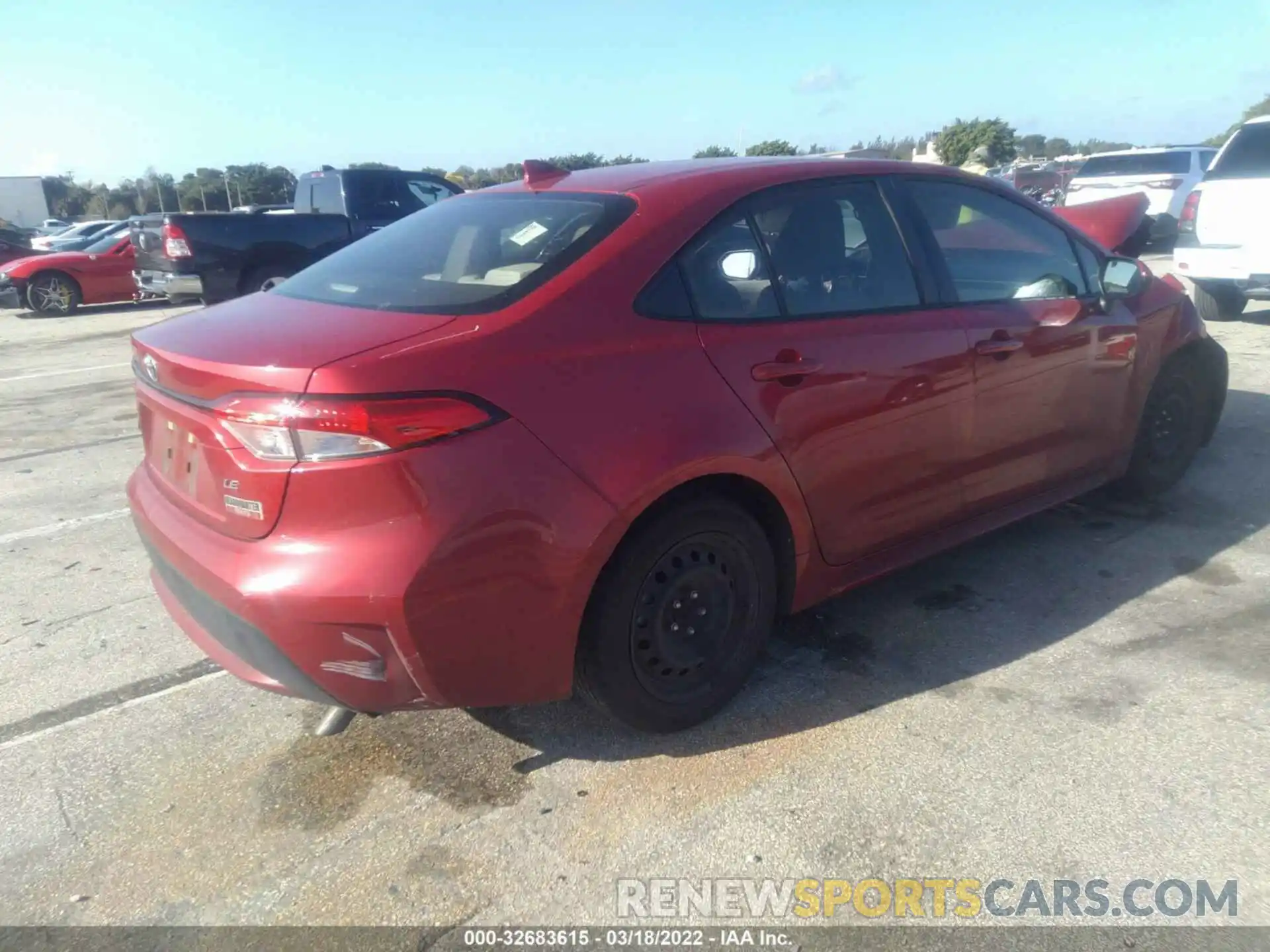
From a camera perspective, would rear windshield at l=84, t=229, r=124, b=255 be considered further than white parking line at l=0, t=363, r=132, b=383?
Yes

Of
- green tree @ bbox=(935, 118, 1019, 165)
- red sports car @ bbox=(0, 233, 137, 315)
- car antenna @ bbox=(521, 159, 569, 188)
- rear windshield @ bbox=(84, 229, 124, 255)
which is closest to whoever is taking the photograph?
car antenna @ bbox=(521, 159, 569, 188)

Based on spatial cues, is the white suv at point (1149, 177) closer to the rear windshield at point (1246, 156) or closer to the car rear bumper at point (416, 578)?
the rear windshield at point (1246, 156)

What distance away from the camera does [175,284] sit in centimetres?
1201

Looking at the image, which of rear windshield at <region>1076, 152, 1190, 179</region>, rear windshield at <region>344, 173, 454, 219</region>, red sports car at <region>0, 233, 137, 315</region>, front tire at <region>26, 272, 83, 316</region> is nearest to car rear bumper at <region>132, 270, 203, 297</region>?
rear windshield at <region>344, 173, 454, 219</region>

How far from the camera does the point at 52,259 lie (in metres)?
15.6

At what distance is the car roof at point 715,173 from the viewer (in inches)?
122

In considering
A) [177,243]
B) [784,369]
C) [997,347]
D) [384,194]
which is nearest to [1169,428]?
[997,347]

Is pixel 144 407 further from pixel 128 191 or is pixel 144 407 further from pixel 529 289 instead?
pixel 128 191

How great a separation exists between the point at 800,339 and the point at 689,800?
4.57 ft

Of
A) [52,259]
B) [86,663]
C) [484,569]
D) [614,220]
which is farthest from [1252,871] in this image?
[52,259]

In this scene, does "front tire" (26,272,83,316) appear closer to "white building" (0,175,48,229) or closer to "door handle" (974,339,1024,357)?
"door handle" (974,339,1024,357)

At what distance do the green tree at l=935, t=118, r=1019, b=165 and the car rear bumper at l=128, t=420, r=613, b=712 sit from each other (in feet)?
94.0

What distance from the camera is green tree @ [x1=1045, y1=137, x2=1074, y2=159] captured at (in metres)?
58.6

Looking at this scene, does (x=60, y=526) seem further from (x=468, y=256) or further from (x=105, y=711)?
(x=468, y=256)
